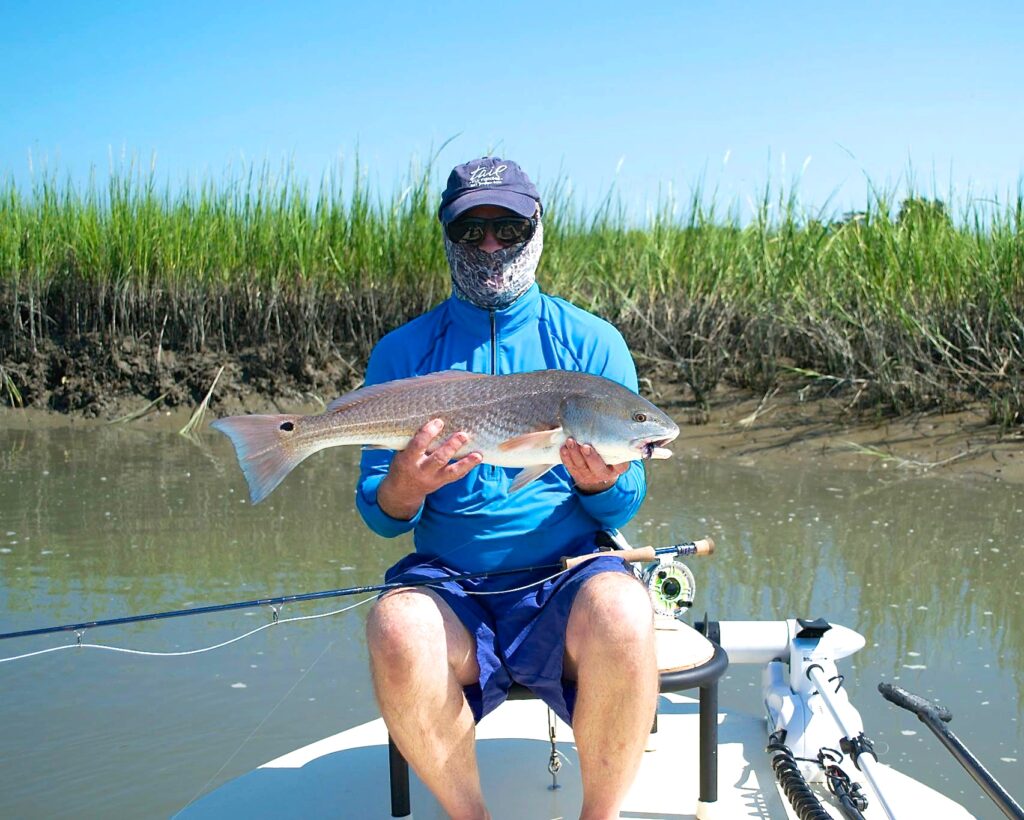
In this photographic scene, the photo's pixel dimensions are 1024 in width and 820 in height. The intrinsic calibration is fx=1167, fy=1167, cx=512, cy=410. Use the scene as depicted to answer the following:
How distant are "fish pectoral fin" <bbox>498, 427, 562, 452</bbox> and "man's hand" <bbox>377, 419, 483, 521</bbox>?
9 cm

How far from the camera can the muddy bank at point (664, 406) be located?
8648 mm

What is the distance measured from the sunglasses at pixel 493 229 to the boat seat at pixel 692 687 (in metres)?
1.22

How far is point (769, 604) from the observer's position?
542cm

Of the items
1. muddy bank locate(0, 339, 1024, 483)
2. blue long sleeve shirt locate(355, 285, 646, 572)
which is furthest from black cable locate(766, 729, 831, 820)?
muddy bank locate(0, 339, 1024, 483)

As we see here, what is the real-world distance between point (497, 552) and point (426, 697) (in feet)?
1.79

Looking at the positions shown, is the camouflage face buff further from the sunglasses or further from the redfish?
the redfish

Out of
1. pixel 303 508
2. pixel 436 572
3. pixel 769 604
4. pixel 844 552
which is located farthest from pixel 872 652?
pixel 303 508

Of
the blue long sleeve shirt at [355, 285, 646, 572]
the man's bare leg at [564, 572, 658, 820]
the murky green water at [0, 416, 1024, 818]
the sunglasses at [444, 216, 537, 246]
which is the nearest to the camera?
the man's bare leg at [564, 572, 658, 820]

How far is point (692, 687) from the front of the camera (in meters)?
3.03

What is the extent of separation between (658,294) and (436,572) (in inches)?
307

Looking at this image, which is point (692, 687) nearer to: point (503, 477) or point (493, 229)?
point (503, 477)

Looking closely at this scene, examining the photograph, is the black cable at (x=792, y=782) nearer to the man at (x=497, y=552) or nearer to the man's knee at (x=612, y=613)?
the man at (x=497, y=552)

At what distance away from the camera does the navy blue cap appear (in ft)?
11.0

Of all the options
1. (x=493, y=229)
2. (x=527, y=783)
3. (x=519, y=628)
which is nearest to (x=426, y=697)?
(x=519, y=628)
